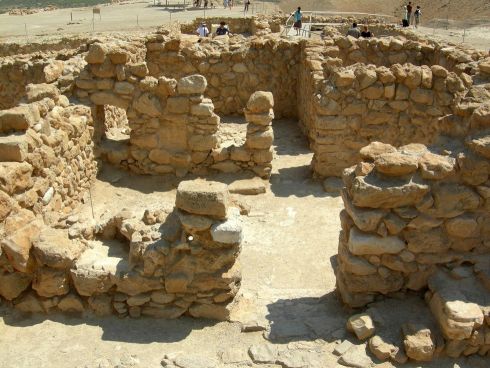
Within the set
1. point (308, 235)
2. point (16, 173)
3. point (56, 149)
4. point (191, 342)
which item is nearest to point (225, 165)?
point (308, 235)

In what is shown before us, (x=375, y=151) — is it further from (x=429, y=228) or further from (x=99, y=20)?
(x=99, y=20)

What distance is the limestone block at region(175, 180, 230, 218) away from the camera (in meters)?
5.34

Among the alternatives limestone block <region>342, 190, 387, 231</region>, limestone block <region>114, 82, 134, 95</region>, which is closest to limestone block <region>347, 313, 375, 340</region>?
limestone block <region>342, 190, 387, 231</region>

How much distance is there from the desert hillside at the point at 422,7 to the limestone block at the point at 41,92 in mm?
31091

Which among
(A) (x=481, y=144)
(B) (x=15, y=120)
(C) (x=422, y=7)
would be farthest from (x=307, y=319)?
(C) (x=422, y=7)

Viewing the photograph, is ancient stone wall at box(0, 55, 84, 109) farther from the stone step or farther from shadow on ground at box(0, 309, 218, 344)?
shadow on ground at box(0, 309, 218, 344)

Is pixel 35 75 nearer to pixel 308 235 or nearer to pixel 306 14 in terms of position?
pixel 308 235

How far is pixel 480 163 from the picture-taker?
5.20 metres

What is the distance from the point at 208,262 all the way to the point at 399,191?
6.96 ft

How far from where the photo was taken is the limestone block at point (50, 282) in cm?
566

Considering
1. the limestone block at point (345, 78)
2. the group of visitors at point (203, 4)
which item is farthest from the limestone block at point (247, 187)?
the group of visitors at point (203, 4)

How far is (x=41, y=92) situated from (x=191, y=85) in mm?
2651

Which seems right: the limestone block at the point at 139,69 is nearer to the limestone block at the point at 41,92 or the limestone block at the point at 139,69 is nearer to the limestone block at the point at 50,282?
the limestone block at the point at 41,92

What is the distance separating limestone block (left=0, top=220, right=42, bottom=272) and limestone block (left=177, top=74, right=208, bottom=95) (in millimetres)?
4824
